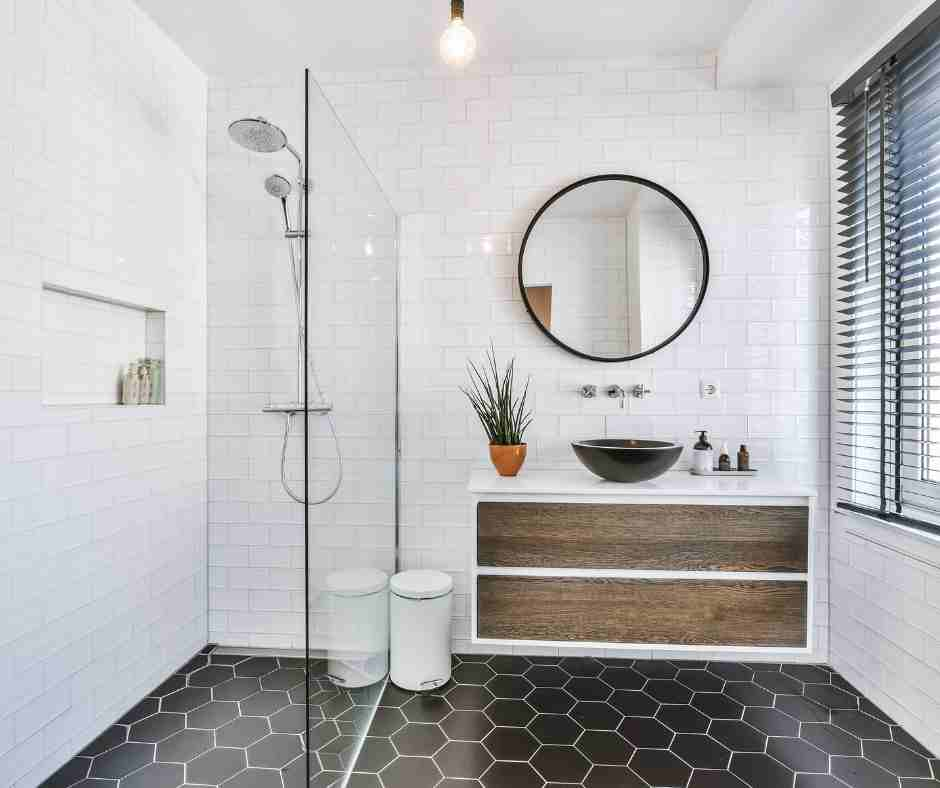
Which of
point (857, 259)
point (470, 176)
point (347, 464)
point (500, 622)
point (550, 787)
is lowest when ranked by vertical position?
point (550, 787)

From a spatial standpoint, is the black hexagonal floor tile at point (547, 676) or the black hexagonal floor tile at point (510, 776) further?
the black hexagonal floor tile at point (547, 676)

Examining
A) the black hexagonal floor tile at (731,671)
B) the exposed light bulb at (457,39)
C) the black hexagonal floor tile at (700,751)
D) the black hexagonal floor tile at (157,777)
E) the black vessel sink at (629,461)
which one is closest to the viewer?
the exposed light bulb at (457,39)

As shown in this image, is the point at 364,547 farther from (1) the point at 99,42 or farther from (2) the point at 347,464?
(1) the point at 99,42

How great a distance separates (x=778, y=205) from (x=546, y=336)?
1.17 metres

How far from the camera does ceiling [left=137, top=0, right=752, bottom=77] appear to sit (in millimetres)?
2146

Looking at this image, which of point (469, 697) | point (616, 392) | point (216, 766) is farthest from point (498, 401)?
point (216, 766)

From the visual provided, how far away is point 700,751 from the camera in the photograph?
1851 mm

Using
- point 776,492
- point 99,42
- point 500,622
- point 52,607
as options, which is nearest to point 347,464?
point 500,622

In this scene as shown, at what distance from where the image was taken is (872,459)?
7.21 ft

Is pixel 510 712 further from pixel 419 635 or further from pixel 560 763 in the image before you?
pixel 419 635

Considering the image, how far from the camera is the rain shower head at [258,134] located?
1910 millimetres

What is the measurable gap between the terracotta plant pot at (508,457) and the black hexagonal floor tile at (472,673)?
0.85m

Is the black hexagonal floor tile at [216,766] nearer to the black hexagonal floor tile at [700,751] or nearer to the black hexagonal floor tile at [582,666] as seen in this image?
the black hexagonal floor tile at [582,666]

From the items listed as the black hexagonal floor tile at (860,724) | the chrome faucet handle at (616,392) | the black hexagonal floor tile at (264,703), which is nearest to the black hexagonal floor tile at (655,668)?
the black hexagonal floor tile at (860,724)
